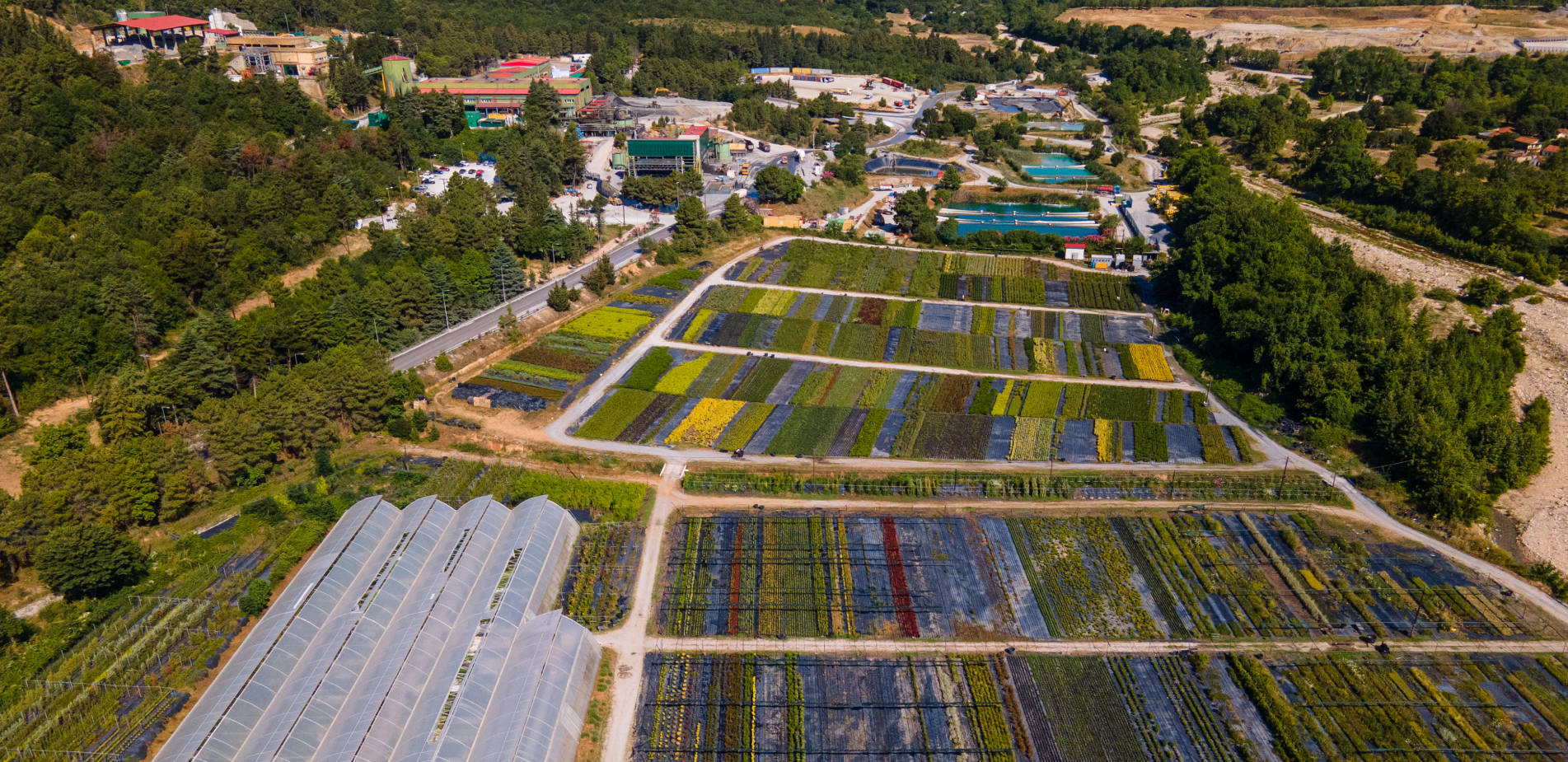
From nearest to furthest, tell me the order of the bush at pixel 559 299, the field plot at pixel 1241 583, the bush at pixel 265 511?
1. the field plot at pixel 1241 583
2. the bush at pixel 265 511
3. the bush at pixel 559 299

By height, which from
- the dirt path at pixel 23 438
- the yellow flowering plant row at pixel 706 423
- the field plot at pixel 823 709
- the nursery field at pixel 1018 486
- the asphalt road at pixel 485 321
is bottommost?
the field plot at pixel 823 709

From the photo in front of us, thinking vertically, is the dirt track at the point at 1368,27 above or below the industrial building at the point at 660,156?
above

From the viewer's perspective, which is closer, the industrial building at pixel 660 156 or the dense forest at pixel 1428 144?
the dense forest at pixel 1428 144

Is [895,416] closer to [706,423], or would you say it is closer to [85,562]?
[706,423]

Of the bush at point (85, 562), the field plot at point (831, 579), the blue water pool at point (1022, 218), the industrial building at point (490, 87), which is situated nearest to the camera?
the bush at point (85, 562)

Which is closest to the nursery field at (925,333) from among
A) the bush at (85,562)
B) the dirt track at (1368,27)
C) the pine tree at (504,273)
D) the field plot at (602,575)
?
the pine tree at (504,273)

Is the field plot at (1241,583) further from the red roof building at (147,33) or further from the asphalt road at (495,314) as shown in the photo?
the red roof building at (147,33)

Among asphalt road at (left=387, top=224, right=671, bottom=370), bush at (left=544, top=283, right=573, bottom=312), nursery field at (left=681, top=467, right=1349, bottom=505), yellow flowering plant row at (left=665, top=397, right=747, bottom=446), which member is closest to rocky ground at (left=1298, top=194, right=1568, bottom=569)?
nursery field at (left=681, top=467, right=1349, bottom=505)
